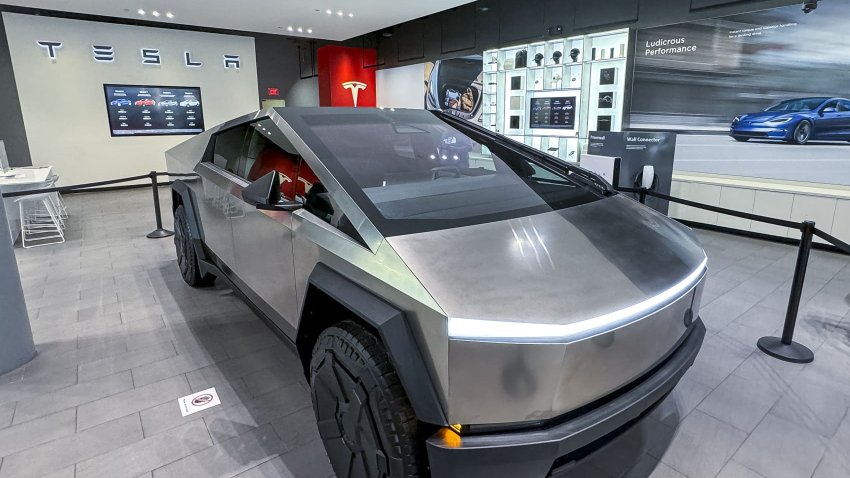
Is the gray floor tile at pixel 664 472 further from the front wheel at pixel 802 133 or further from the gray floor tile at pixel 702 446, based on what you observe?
the front wheel at pixel 802 133

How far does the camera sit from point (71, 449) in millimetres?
1820

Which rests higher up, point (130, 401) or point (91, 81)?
point (91, 81)

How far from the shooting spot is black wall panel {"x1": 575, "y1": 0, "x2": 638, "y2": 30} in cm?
591

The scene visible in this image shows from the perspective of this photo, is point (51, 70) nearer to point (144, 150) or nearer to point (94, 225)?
point (144, 150)

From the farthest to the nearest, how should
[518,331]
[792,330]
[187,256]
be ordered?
1. [187,256]
2. [792,330]
3. [518,331]

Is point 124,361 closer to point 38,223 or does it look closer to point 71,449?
point 71,449

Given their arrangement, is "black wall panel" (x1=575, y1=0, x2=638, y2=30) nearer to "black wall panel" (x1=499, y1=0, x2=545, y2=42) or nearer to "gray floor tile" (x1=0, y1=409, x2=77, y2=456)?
"black wall panel" (x1=499, y1=0, x2=545, y2=42)

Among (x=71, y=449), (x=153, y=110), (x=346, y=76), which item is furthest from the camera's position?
→ (x=346, y=76)

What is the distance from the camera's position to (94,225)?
6008 millimetres

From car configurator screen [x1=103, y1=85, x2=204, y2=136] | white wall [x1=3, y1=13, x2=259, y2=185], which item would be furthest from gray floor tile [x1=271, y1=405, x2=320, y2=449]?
car configurator screen [x1=103, y1=85, x2=204, y2=136]

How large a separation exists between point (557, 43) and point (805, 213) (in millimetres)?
3921

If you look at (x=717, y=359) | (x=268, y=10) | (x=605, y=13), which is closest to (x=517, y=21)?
(x=605, y=13)

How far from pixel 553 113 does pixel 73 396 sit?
22.1ft

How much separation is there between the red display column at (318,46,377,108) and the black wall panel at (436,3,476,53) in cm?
248
